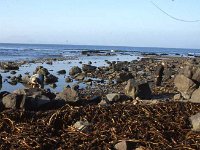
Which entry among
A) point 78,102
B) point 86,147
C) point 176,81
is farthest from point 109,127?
point 176,81

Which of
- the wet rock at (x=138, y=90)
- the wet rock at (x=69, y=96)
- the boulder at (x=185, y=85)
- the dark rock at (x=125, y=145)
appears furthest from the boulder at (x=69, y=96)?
the dark rock at (x=125, y=145)

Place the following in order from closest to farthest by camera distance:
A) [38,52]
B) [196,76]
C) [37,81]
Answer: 1. [196,76]
2. [37,81]
3. [38,52]

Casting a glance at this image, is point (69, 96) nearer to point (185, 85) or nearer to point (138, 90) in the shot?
point (138, 90)

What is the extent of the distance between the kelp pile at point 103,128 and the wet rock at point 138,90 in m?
6.22

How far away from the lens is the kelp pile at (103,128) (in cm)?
554

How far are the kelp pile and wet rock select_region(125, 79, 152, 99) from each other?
6.22 m

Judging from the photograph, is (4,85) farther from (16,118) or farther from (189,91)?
(16,118)

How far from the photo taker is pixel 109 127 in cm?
603

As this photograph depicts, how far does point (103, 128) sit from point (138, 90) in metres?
7.76

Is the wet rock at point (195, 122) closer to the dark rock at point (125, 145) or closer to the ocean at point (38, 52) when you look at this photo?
the dark rock at point (125, 145)

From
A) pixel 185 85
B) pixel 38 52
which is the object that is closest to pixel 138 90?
pixel 185 85

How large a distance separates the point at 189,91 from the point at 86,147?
915 cm

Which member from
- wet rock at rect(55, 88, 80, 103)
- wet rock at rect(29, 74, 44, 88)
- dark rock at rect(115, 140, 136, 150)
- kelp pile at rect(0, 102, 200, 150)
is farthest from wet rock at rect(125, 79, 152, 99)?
dark rock at rect(115, 140, 136, 150)

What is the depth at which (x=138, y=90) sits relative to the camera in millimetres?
13625
